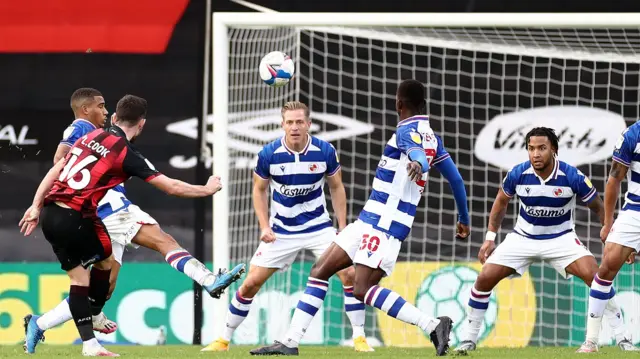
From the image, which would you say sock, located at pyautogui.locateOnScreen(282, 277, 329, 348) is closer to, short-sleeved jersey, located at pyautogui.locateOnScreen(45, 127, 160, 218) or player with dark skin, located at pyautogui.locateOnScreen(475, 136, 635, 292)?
short-sleeved jersey, located at pyautogui.locateOnScreen(45, 127, 160, 218)

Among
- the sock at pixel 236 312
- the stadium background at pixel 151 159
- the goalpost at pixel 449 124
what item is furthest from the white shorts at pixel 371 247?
the stadium background at pixel 151 159

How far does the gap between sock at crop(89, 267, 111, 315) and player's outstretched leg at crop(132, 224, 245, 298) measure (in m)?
0.54

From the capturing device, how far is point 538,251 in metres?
8.89

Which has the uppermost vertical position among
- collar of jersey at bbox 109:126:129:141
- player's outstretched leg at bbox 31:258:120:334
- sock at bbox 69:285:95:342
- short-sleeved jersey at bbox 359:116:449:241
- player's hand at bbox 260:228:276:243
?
collar of jersey at bbox 109:126:129:141

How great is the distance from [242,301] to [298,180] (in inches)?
37.3

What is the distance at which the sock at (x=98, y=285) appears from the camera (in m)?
8.10

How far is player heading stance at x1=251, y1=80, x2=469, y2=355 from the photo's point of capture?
7727 millimetres

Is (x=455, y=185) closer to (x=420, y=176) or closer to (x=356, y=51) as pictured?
(x=420, y=176)

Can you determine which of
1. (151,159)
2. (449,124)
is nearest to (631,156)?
(449,124)

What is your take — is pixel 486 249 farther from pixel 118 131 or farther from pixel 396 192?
pixel 118 131

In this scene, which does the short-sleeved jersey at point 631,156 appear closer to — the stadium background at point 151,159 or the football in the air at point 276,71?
the football in the air at point 276,71

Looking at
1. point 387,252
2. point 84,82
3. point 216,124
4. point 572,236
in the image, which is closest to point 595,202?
point 572,236

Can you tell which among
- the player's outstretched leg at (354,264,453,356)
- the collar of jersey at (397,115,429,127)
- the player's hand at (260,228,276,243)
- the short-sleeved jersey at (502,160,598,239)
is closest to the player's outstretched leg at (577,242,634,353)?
the short-sleeved jersey at (502,160,598,239)

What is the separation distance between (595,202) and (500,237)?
2325 mm
